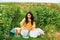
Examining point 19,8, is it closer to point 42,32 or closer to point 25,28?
point 25,28

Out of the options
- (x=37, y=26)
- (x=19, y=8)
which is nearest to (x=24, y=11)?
(x=19, y=8)

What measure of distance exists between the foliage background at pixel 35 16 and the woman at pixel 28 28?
0.10ft

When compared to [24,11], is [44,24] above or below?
below

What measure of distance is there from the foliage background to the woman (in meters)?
0.03

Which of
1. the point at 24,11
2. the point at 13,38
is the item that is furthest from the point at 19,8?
the point at 13,38

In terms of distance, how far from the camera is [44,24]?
4.95ft

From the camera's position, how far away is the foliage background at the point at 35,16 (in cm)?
148

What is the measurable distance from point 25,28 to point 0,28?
0.22 m

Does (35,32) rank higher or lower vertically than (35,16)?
lower

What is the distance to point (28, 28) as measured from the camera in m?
1.51

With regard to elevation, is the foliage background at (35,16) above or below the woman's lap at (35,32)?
above

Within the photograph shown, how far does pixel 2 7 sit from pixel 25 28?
280mm

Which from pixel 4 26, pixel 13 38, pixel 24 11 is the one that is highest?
pixel 24 11

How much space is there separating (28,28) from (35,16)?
0.40 ft
